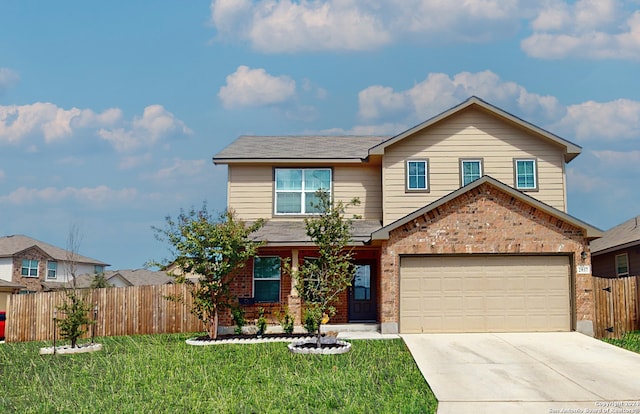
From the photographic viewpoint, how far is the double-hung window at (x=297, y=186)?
807 inches

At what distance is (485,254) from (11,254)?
108 ft

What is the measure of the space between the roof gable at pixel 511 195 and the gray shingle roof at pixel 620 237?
228 inches

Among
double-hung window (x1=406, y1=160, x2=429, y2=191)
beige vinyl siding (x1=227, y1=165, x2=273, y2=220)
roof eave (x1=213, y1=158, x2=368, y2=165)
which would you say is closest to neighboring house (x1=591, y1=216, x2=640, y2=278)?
double-hung window (x1=406, y1=160, x2=429, y2=191)

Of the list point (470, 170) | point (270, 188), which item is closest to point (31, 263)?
point (270, 188)

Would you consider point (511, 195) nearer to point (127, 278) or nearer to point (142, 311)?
point (142, 311)

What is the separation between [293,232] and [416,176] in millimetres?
4556

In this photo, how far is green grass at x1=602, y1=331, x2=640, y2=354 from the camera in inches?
591

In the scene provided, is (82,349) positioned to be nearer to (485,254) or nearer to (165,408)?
(165,408)

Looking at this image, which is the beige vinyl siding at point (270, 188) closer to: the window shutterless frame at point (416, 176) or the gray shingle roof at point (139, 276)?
the window shutterless frame at point (416, 176)

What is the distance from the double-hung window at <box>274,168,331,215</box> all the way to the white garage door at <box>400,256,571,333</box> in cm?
472

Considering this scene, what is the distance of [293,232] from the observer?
1912 centimetres

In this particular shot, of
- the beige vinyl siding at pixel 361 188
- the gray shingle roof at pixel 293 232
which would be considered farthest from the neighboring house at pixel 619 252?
the gray shingle roof at pixel 293 232

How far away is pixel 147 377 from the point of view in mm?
11969

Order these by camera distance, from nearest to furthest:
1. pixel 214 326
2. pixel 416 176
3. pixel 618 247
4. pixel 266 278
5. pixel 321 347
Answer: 1. pixel 321 347
2. pixel 214 326
3. pixel 266 278
4. pixel 416 176
5. pixel 618 247
